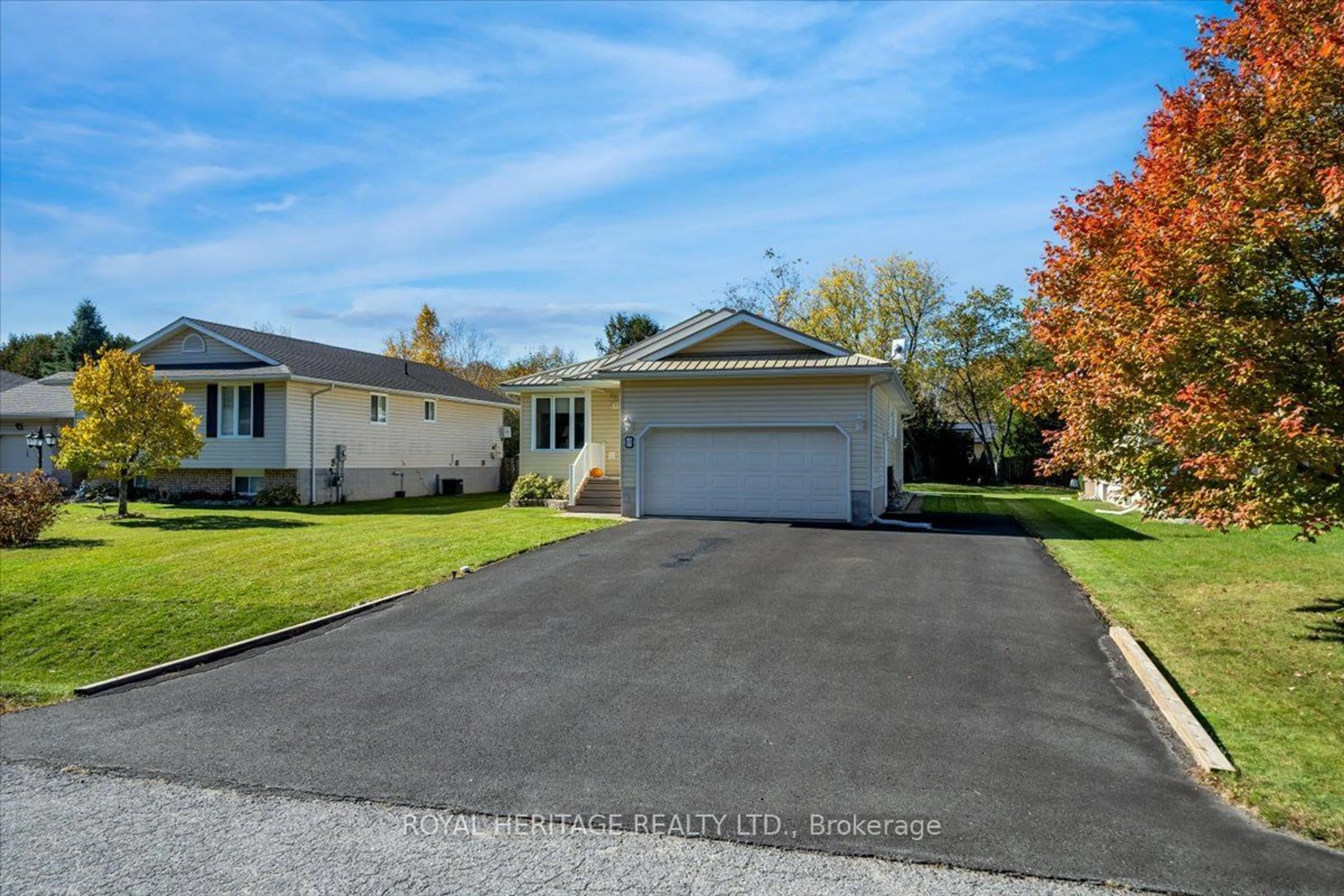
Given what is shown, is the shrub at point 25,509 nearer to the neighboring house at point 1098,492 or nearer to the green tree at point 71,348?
the neighboring house at point 1098,492

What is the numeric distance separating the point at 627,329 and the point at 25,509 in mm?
34504

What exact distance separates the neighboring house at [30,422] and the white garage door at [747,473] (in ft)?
73.6

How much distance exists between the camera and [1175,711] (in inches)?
246

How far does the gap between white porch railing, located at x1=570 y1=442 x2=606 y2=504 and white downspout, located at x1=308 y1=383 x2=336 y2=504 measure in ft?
27.2

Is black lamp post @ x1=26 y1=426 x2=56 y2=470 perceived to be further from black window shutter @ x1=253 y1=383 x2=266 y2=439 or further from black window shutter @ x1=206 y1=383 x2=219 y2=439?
black window shutter @ x1=253 y1=383 x2=266 y2=439

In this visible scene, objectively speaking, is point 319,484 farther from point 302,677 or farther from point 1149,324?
point 1149,324

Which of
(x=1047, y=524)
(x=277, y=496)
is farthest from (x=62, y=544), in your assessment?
(x=1047, y=524)

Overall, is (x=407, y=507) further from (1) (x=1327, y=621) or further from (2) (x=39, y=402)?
(1) (x=1327, y=621)

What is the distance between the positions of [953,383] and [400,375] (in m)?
27.2

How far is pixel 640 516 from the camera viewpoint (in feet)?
61.2

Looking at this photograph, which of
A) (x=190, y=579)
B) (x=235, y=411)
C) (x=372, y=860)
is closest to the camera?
(x=372, y=860)

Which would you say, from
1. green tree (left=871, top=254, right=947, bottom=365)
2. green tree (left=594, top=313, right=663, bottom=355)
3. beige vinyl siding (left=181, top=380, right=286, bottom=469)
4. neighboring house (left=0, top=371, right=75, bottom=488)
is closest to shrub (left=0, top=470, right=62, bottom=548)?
beige vinyl siding (left=181, top=380, right=286, bottom=469)

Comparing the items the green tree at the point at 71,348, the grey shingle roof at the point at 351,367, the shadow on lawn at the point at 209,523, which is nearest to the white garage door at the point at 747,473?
the shadow on lawn at the point at 209,523

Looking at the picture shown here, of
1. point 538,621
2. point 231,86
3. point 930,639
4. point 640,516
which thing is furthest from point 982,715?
point 231,86
